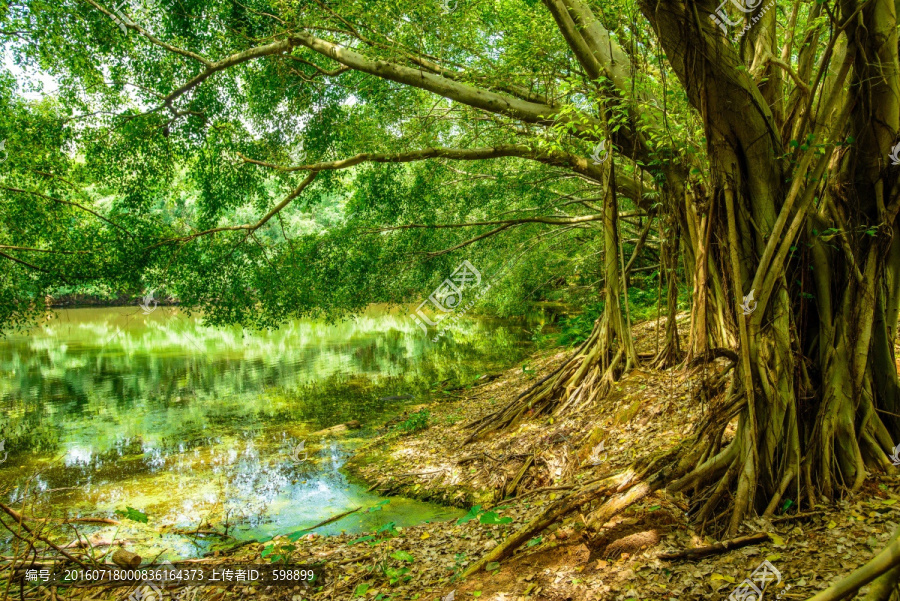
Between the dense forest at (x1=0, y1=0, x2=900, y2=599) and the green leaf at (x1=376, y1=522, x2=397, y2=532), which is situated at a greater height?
the dense forest at (x1=0, y1=0, x2=900, y2=599)

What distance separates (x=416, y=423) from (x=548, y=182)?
6652mm

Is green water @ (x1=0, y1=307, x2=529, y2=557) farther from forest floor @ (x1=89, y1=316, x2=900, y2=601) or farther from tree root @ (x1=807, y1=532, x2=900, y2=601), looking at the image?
tree root @ (x1=807, y1=532, x2=900, y2=601)

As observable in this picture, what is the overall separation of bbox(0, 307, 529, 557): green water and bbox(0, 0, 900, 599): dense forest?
2196 millimetres

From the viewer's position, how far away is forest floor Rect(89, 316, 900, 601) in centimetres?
303

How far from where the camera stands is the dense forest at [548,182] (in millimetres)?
3508

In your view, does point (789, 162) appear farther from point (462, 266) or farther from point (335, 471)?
point (462, 266)

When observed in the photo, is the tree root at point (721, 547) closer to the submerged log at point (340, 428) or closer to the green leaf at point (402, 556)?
the green leaf at point (402, 556)

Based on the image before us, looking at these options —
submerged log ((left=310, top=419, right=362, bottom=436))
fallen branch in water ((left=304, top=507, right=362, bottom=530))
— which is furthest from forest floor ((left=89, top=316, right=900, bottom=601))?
submerged log ((left=310, top=419, right=362, bottom=436))

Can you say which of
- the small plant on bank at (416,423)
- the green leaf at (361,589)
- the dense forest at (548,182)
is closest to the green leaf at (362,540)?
the green leaf at (361,589)

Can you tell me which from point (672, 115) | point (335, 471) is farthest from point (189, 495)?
point (672, 115)

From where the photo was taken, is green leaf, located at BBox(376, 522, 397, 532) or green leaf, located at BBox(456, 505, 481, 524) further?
green leaf, located at BBox(376, 522, 397, 532)

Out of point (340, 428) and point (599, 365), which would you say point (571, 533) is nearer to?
point (599, 365)

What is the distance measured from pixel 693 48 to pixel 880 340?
7.39 feet

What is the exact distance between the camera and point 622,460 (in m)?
5.39
